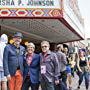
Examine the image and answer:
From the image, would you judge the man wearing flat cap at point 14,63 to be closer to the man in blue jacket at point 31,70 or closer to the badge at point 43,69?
the man in blue jacket at point 31,70

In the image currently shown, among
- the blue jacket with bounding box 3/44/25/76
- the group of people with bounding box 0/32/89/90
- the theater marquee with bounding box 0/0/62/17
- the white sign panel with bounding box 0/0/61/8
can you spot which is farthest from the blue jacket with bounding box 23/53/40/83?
the white sign panel with bounding box 0/0/61/8

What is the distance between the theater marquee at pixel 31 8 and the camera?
1406 centimetres

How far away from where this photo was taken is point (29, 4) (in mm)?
14297

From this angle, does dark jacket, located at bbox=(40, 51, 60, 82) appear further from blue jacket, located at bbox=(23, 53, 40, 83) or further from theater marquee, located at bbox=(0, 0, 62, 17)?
theater marquee, located at bbox=(0, 0, 62, 17)

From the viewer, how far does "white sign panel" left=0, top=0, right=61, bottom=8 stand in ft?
46.3

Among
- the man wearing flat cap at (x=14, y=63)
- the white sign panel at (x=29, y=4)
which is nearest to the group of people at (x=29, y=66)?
the man wearing flat cap at (x=14, y=63)

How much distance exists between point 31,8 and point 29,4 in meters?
0.21

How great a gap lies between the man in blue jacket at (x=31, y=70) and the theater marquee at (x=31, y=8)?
5788 millimetres

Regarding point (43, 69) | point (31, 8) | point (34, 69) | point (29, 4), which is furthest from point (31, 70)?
point (29, 4)

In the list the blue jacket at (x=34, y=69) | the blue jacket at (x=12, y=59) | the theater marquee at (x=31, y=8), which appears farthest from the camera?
the theater marquee at (x=31, y=8)

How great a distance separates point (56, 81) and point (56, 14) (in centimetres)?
615

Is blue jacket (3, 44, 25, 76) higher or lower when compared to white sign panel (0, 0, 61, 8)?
lower

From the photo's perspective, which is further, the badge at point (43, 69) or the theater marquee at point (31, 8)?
the theater marquee at point (31, 8)

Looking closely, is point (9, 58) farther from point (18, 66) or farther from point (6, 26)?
point (6, 26)
